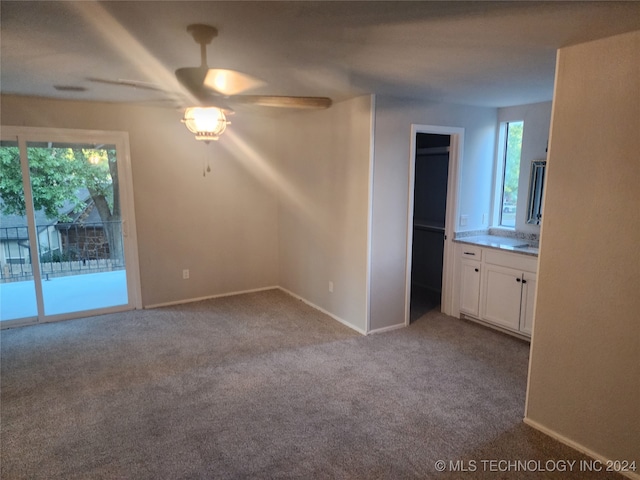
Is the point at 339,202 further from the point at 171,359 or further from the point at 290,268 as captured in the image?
the point at 171,359

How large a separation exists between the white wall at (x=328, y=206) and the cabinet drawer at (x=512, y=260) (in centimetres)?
129

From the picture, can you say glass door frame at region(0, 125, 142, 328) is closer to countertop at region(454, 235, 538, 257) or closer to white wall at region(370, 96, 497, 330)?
white wall at region(370, 96, 497, 330)

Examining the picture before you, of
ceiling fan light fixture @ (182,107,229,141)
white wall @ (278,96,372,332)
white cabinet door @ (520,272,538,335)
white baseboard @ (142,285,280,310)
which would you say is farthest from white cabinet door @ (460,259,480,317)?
ceiling fan light fixture @ (182,107,229,141)

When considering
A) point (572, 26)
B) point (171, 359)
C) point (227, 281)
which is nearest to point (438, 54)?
point (572, 26)

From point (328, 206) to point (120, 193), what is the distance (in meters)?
2.33

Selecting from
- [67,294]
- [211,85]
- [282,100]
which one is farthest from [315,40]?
[67,294]

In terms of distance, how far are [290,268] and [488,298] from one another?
8.05 feet

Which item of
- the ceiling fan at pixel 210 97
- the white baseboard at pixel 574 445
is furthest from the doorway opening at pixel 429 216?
the ceiling fan at pixel 210 97

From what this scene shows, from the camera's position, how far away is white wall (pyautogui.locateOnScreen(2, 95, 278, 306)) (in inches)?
172

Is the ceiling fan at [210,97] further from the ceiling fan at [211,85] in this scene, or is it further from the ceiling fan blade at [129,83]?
the ceiling fan blade at [129,83]

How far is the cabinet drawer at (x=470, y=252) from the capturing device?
4199 mm

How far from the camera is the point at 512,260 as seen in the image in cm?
387

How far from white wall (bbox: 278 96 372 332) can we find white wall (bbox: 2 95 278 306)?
368mm

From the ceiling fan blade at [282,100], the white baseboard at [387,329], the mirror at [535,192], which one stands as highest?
the ceiling fan blade at [282,100]
